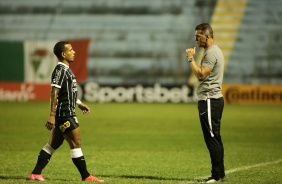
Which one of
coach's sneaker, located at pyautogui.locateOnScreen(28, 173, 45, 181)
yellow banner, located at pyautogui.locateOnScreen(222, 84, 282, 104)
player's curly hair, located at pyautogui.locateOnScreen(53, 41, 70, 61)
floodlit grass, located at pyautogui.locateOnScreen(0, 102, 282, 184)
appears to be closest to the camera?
player's curly hair, located at pyautogui.locateOnScreen(53, 41, 70, 61)

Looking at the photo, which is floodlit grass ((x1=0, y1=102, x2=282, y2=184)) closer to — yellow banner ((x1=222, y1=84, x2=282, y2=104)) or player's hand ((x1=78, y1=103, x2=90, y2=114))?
player's hand ((x1=78, y1=103, x2=90, y2=114))

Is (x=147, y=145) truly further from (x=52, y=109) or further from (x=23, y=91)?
(x=23, y=91)

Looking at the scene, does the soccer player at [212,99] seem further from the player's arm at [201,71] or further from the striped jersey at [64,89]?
the striped jersey at [64,89]

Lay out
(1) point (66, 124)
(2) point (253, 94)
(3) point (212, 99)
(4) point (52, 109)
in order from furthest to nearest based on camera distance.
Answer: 1. (2) point (253, 94)
2. (3) point (212, 99)
3. (1) point (66, 124)
4. (4) point (52, 109)

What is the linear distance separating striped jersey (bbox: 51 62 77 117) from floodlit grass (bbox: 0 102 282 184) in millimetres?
966

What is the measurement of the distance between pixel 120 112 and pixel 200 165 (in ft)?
42.1

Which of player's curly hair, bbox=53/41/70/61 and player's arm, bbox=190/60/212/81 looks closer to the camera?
player's arm, bbox=190/60/212/81

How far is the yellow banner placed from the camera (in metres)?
28.6

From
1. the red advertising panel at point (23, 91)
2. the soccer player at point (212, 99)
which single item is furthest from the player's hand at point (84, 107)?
the red advertising panel at point (23, 91)

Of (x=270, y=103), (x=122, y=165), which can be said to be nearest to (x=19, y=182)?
(x=122, y=165)

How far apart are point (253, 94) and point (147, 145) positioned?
14713 millimetres

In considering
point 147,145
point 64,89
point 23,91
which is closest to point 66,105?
point 64,89

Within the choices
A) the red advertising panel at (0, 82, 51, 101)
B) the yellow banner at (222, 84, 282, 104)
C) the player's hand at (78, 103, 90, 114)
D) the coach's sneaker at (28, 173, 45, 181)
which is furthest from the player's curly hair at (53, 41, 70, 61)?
the red advertising panel at (0, 82, 51, 101)

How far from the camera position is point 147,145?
49.2ft
